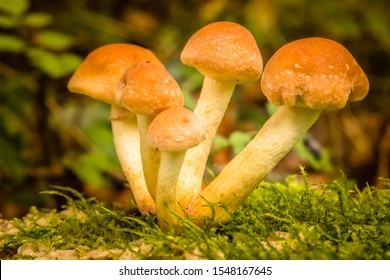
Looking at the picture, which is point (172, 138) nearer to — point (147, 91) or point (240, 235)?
point (147, 91)

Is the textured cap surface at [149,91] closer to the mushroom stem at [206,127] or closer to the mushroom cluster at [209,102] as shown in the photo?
the mushroom cluster at [209,102]

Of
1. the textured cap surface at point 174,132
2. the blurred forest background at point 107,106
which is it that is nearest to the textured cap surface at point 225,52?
the textured cap surface at point 174,132

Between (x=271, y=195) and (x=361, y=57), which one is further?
(x=361, y=57)

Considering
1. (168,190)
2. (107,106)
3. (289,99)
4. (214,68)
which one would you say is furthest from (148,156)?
(107,106)
